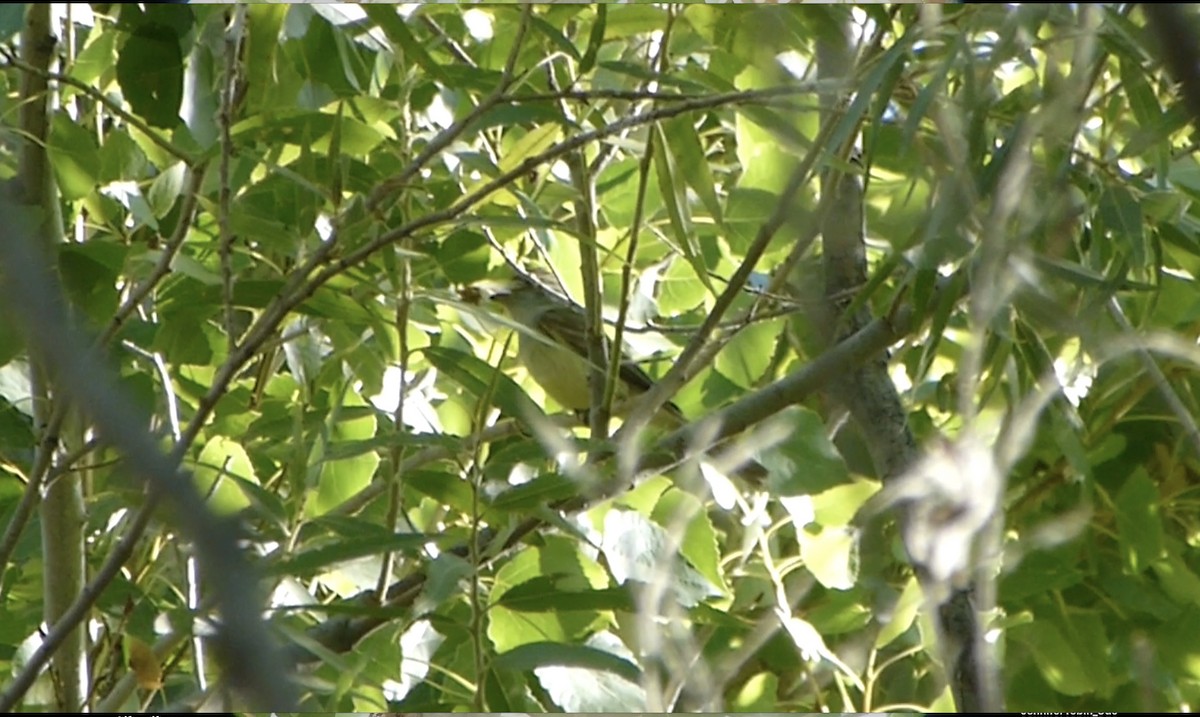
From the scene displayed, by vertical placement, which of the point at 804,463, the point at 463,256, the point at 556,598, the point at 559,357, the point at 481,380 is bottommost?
the point at 556,598

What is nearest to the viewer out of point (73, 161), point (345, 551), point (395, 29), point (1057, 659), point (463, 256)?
point (345, 551)

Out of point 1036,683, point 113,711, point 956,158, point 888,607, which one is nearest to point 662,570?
point 956,158

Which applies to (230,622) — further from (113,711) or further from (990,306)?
(113,711)

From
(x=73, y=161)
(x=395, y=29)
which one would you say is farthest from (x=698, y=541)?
(x=73, y=161)

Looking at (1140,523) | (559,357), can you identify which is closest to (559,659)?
(1140,523)

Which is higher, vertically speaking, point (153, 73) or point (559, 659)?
point (153, 73)

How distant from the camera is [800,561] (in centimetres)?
198

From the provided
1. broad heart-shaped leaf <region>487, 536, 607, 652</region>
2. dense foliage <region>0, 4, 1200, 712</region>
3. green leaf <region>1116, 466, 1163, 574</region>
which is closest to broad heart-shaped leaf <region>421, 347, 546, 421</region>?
dense foliage <region>0, 4, 1200, 712</region>

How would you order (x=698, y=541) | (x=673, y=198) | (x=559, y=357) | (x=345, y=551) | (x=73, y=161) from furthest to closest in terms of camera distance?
(x=559, y=357) → (x=698, y=541) → (x=73, y=161) → (x=673, y=198) → (x=345, y=551)

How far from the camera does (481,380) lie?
1657 mm

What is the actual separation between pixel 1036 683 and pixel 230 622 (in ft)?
7.16

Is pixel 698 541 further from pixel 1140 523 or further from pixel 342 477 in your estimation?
pixel 1140 523

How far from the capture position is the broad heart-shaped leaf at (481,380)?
1616mm

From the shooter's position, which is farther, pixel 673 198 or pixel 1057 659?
pixel 1057 659
